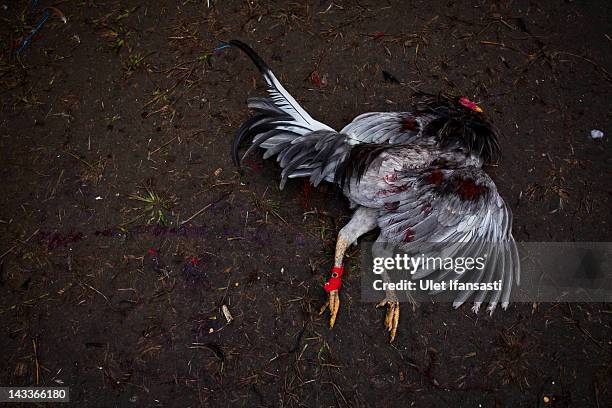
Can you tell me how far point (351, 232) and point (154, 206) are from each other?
1.55 meters

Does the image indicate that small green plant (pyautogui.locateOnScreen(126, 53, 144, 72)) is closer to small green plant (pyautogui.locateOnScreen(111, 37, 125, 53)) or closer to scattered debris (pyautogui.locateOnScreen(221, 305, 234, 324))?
small green plant (pyautogui.locateOnScreen(111, 37, 125, 53))

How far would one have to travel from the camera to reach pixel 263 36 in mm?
3797

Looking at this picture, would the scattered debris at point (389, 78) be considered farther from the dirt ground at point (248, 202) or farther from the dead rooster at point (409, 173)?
the dead rooster at point (409, 173)

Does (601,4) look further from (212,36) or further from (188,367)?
(188,367)

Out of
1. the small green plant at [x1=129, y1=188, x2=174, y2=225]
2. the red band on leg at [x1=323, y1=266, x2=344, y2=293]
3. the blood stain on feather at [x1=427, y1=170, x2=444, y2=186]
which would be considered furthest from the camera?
the small green plant at [x1=129, y1=188, x2=174, y2=225]

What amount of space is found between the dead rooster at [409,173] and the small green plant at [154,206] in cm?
80

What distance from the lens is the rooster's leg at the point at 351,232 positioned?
2.94 m

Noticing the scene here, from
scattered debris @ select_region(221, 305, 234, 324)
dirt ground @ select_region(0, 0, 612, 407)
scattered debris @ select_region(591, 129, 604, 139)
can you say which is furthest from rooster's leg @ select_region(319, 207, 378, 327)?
scattered debris @ select_region(591, 129, 604, 139)

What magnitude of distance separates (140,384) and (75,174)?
1.71m

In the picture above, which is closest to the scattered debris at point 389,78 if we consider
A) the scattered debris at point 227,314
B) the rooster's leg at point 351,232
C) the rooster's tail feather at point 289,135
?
the rooster's tail feather at point 289,135

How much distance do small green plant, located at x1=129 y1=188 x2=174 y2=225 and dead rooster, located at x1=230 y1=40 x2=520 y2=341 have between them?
0.80 m

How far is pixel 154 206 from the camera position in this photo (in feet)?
11.0

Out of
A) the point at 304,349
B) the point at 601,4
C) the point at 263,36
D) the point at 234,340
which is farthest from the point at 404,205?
the point at 601,4

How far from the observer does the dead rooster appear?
2.60 meters
